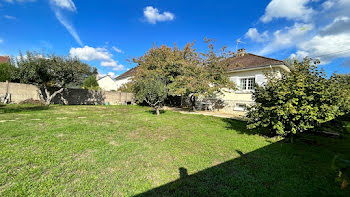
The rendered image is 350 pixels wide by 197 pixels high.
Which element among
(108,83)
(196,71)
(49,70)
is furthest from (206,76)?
(108,83)

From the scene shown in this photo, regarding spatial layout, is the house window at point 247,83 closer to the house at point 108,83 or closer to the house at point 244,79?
the house at point 244,79

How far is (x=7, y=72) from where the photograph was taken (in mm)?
12094

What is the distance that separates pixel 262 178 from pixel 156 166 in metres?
2.10

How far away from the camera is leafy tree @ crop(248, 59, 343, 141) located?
13.6 ft

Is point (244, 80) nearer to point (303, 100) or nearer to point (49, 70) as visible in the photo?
point (303, 100)

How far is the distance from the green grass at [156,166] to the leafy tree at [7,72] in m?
10.3

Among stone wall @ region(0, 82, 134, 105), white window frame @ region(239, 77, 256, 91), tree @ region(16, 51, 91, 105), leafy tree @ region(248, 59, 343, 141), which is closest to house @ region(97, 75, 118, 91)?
stone wall @ region(0, 82, 134, 105)

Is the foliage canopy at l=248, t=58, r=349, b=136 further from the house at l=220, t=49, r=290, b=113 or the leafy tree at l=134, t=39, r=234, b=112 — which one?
the house at l=220, t=49, r=290, b=113

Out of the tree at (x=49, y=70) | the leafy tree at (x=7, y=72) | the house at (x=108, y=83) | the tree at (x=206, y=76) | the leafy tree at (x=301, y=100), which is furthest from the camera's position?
the house at (x=108, y=83)

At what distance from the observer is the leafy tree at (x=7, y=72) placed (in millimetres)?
11177

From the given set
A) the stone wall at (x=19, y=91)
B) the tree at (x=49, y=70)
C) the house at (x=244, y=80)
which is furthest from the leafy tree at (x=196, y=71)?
the stone wall at (x=19, y=91)

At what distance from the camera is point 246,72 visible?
12359 mm

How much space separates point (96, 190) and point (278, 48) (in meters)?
21.4

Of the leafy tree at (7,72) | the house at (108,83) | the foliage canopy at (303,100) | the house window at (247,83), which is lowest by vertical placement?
the foliage canopy at (303,100)
